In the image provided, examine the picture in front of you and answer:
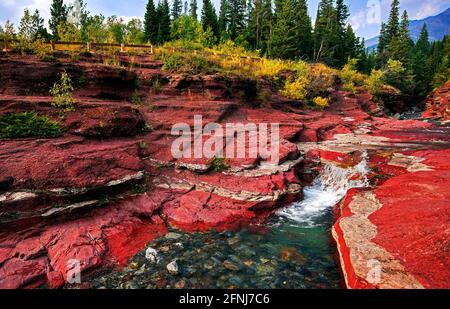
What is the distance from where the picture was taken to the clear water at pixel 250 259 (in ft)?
19.5

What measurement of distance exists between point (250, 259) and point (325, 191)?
555 cm

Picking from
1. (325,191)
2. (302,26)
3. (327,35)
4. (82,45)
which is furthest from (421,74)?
(82,45)

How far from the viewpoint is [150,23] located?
155ft

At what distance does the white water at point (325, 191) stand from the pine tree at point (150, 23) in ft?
140

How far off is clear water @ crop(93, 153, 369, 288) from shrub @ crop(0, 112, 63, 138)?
4998 millimetres

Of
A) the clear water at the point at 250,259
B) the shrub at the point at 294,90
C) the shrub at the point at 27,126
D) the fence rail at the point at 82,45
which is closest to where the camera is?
the clear water at the point at 250,259

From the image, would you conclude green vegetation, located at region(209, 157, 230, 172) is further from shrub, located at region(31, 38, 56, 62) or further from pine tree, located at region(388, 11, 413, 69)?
pine tree, located at region(388, 11, 413, 69)

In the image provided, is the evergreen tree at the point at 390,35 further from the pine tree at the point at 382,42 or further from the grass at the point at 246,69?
the grass at the point at 246,69

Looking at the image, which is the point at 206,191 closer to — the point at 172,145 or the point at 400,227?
the point at 172,145

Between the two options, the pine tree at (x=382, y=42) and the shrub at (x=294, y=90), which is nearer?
the shrub at (x=294, y=90)

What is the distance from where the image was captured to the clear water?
594cm

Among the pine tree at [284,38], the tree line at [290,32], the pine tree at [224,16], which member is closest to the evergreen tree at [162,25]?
the tree line at [290,32]

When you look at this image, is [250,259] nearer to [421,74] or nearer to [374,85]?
Result: [374,85]

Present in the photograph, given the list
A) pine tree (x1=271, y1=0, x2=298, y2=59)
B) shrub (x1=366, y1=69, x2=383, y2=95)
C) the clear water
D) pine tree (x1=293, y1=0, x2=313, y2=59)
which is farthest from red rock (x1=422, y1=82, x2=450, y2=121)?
the clear water
